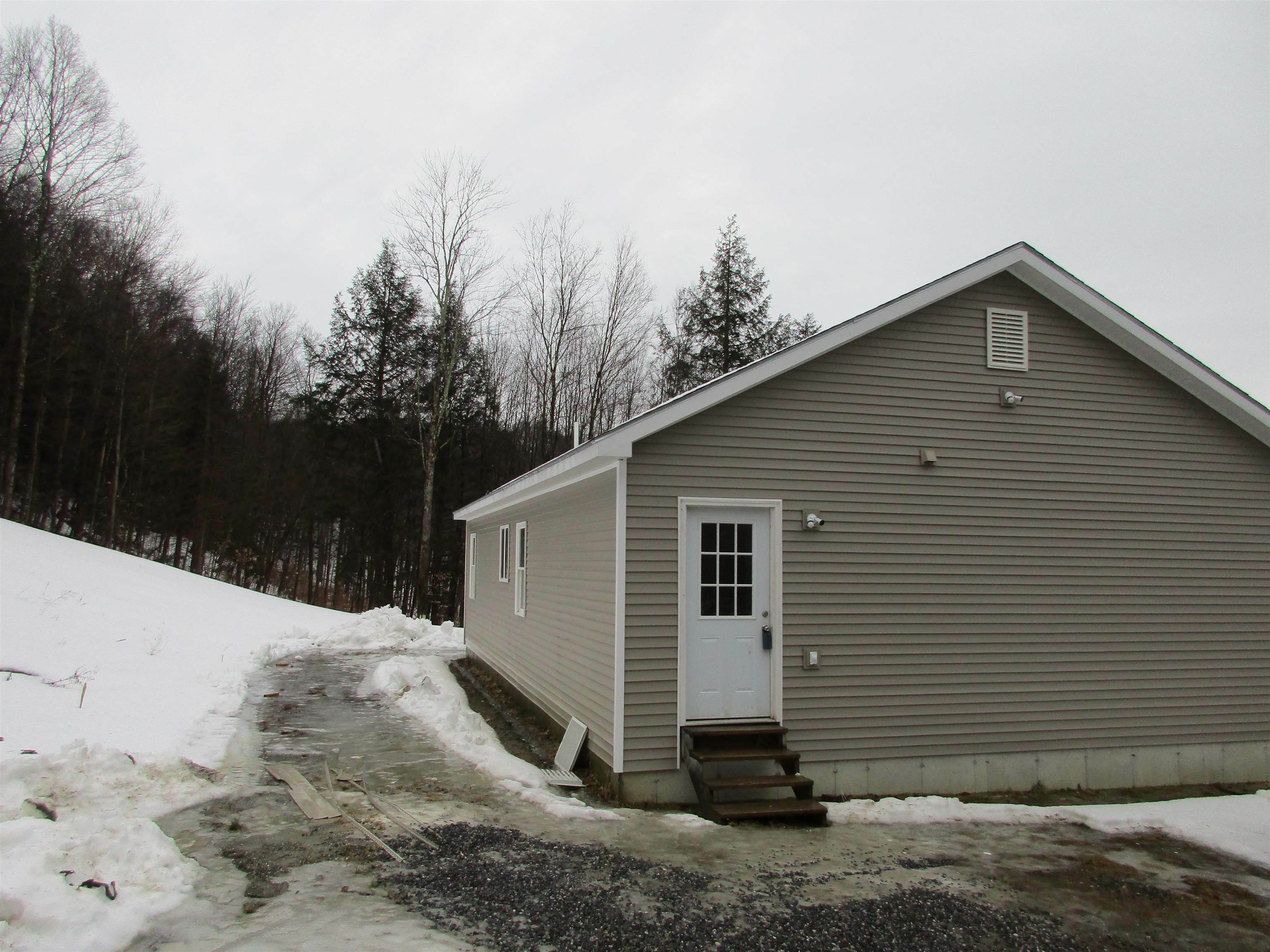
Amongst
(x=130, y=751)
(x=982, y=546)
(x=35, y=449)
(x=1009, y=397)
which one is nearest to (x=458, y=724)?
(x=130, y=751)

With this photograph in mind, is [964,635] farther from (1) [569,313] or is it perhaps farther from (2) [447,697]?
(1) [569,313]

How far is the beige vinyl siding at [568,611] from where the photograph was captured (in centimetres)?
673

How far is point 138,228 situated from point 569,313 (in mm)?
13780

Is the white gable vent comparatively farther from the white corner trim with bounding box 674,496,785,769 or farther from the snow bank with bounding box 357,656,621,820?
the snow bank with bounding box 357,656,621,820

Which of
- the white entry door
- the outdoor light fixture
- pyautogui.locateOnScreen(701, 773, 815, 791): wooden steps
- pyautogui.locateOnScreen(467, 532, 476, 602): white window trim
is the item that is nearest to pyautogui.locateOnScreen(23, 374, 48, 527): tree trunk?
pyautogui.locateOnScreen(467, 532, 476, 602): white window trim

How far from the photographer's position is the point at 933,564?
729 centimetres

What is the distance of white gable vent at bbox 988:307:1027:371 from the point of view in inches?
303

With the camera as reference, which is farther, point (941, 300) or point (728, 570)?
point (941, 300)

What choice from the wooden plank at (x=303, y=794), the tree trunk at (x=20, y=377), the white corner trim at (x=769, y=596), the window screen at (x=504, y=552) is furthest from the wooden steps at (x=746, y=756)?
the tree trunk at (x=20, y=377)

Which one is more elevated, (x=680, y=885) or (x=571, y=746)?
(x=571, y=746)

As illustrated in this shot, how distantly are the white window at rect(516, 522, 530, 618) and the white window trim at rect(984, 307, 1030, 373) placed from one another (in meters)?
5.82

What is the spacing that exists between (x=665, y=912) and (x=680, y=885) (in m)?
0.36

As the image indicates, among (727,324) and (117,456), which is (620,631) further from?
(117,456)

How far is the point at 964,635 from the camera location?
727 centimetres
